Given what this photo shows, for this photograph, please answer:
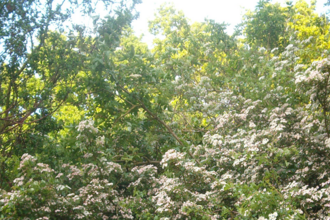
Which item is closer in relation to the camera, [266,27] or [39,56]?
[39,56]

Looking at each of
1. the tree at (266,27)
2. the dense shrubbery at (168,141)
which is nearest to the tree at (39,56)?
the dense shrubbery at (168,141)

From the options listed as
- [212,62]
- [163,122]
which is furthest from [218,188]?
[212,62]

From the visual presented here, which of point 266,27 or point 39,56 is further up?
point 266,27

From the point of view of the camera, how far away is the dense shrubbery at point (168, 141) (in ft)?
14.3

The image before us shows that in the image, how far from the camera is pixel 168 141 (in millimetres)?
6824

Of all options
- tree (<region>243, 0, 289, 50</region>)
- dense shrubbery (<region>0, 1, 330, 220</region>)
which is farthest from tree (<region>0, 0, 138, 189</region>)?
tree (<region>243, 0, 289, 50</region>)

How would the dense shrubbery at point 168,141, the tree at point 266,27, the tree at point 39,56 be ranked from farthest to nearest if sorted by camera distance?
the tree at point 266,27 < the tree at point 39,56 < the dense shrubbery at point 168,141

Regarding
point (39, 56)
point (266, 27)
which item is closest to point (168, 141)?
point (39, 56)

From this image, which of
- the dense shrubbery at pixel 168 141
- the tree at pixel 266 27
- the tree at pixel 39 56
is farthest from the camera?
the tree at pixel 266 27

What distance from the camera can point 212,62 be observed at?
859 centimetres

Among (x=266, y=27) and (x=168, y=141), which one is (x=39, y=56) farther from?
(x=266, y=27)

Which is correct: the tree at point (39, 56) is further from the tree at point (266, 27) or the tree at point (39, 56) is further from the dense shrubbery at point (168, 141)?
the tree at point (266, 27)

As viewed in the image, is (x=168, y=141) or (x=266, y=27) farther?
(x=266, y=27)

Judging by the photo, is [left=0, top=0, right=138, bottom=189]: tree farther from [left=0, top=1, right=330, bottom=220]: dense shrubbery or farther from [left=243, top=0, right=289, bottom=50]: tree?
[left=243, top=0, right=289, bottom=50]: tree
